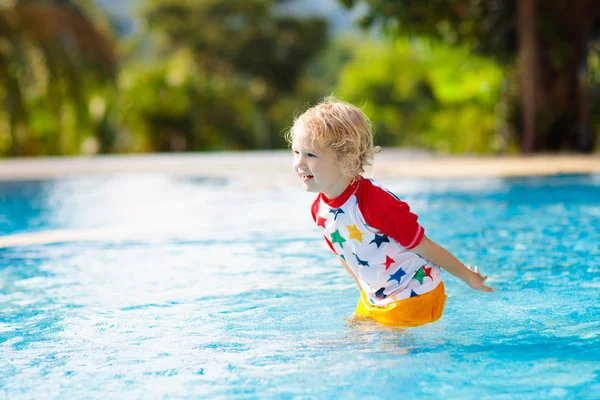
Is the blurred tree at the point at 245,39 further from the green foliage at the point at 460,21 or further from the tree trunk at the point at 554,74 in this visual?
the tree trunk at the point at 554,74

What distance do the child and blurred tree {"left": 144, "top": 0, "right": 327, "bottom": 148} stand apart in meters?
33.1

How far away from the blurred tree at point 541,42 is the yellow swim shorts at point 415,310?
38.7 feet

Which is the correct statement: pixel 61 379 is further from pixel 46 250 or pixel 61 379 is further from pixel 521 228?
pixel 521 228

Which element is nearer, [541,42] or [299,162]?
[299,162]

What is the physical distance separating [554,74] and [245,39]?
A: 74.2ft

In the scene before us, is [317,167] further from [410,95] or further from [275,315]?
[410,95]

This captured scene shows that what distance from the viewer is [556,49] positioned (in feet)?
50.2

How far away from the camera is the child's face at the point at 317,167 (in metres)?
3.11

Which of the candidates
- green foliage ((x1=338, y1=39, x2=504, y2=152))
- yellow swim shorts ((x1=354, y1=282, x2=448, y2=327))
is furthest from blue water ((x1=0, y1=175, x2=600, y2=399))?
green foliage ((x1=338, y1=39, x2=504, y2=152))

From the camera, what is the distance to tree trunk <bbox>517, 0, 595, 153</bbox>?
15172 mm

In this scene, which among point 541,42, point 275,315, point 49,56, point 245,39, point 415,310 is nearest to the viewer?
point 415,310

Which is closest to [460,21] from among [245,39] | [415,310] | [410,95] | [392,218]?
[415,310]

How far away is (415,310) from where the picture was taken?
3273mm

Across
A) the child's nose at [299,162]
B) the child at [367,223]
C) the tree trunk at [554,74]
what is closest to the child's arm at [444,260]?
the child at [367,223]
